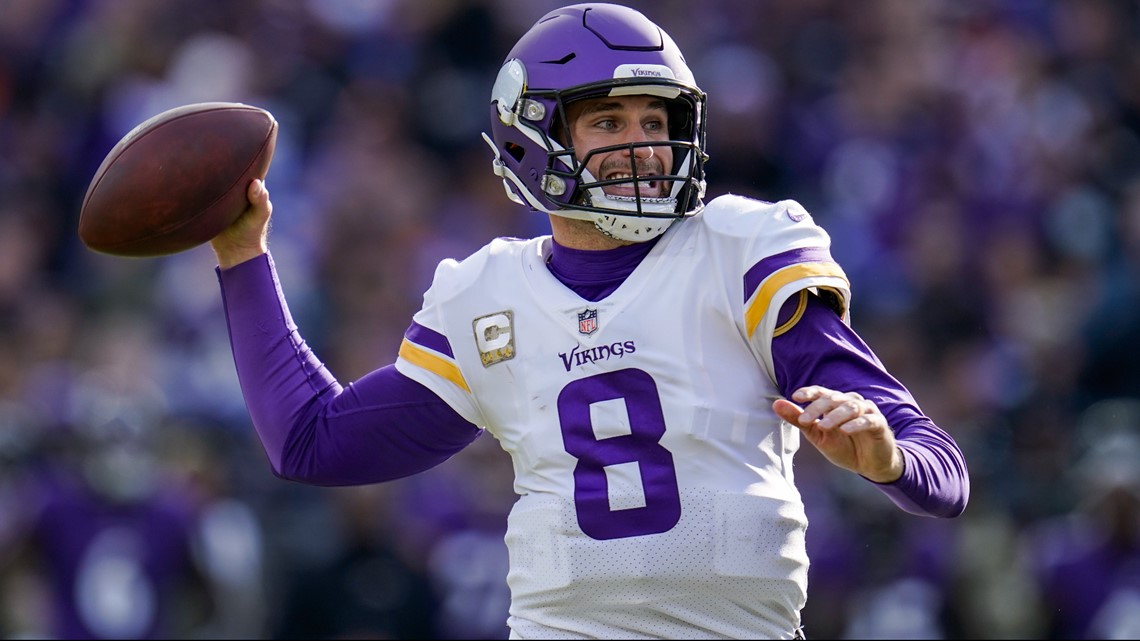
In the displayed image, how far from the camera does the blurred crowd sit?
616cm

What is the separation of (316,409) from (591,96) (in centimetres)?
83

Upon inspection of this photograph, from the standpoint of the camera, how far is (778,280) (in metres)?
2.79

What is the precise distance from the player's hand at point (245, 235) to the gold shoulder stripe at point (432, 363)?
0.38 m

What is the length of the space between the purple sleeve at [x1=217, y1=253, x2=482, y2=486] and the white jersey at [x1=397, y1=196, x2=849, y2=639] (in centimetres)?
26

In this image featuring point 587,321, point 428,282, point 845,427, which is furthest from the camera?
point 428,282

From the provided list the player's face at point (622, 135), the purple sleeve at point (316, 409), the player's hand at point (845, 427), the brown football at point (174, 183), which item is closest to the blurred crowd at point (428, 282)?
the purple sleeve at point (316, 409)

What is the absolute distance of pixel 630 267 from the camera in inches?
119

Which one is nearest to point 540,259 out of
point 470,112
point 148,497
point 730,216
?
point 730,216

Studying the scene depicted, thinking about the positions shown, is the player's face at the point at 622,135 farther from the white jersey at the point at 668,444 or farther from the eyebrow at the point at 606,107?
the white jersey at the point at 668,444

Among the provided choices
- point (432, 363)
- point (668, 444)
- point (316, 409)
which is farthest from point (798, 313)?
point (316, 409)

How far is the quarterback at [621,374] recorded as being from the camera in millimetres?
2791

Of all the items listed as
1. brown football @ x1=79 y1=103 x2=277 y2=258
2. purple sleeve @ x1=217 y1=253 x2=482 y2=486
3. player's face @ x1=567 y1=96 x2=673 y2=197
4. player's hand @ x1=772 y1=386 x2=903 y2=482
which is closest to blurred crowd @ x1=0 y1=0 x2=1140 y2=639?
purple sleeve @ x1=217 y1=253 x2=482 y2=486

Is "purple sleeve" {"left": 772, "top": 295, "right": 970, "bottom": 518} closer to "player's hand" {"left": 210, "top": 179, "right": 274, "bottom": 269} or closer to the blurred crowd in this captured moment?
"player's hand" {"left": 210, "top": 179, "right": 274, "bottom": 269}

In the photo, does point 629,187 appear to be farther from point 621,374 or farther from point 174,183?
point 174,183
